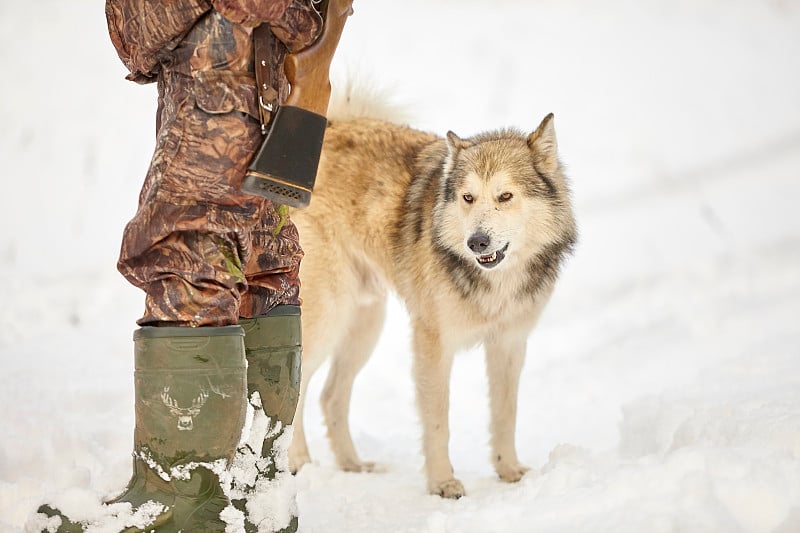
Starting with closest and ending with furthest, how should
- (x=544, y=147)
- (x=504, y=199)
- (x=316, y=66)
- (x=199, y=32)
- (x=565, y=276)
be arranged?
(x=199, y=32)
(x=316, y=66)
(x=504, y=199)
(x=544, y=147)
(x=565, y=276)

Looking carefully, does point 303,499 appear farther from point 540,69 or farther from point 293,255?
point 540,69

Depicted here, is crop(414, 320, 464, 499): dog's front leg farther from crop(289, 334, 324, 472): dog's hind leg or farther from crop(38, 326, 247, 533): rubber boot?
crop(38, 326, 247, 533): rubber boot

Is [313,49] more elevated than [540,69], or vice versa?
[540,69]

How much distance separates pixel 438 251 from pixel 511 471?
0.94 meters

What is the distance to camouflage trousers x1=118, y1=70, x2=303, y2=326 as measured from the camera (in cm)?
179

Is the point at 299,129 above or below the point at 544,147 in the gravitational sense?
below

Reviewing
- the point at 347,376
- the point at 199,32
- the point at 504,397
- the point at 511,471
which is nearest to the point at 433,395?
the point at 504,397

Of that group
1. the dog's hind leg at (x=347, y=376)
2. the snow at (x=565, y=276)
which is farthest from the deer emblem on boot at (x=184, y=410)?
the dog's hind leg at (x=347, y=376)

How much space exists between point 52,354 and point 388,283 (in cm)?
186

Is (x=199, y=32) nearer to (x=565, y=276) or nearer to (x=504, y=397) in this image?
(x=504, y=397)

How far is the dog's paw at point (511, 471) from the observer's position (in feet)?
11.0

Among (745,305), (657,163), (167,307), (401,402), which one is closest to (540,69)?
(657,163)

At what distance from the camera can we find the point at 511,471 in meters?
3.38

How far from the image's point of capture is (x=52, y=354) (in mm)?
4262
